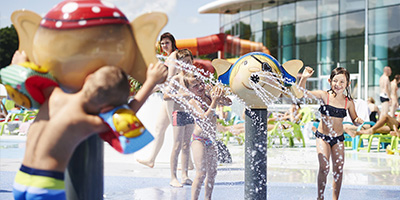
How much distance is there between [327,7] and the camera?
27.0 metres

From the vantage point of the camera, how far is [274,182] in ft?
19.9

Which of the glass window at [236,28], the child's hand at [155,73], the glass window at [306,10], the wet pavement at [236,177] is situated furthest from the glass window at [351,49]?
the child's hand at [155,73]

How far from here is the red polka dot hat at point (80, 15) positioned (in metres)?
2.12

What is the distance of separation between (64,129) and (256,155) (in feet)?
6.30

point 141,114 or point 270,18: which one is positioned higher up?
point 270,18

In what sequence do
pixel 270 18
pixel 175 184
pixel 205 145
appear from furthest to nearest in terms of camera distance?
pixel 270 18 < pixel 175 184 < pixel 205 145

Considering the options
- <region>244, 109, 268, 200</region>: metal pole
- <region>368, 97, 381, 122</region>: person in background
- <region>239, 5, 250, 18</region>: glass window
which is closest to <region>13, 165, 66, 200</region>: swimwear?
<region>244, 109, 268, 200</region>: metal pole

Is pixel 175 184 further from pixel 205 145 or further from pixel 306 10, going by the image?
pixel 306 10

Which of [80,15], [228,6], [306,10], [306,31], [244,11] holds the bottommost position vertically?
[80,15]

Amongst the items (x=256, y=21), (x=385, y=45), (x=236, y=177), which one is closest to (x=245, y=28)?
(x=256, y=21)

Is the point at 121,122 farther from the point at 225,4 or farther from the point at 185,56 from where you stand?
the point at 225,4

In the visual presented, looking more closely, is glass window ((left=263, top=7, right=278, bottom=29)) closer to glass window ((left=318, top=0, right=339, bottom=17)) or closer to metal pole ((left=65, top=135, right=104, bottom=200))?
glass window ((left=318, top=0, right=339, bottom=17))

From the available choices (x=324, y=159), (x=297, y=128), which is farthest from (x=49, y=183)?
(x=297, y=128)

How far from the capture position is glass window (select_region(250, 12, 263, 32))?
30.6m
